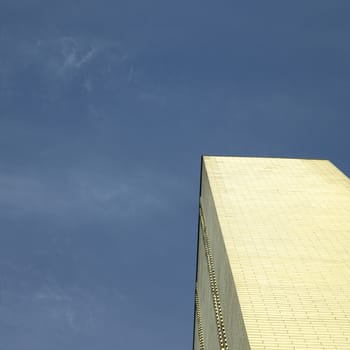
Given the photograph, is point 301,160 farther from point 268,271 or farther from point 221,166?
point 268,271

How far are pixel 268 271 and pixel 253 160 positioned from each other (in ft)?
44.9

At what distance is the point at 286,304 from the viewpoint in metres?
16.8

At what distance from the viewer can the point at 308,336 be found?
1528cm

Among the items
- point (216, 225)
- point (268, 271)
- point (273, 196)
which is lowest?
point (268, 271)

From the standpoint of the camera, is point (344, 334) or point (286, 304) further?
point (286, 304)

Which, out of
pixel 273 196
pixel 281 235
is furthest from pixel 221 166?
pixel 281 235

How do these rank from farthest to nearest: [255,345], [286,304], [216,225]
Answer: [216,225] → [286,304] → [255,345]

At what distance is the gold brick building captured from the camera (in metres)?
15.8

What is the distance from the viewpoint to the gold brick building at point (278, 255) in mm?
15781

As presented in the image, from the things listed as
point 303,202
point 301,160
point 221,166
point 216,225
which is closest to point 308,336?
point 216,225

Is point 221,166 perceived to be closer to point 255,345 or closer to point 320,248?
point 320,248

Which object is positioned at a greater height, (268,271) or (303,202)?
(303,202)

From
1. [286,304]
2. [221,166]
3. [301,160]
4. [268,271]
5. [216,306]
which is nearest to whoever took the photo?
[286,304]

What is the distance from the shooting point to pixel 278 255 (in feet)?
65.8
